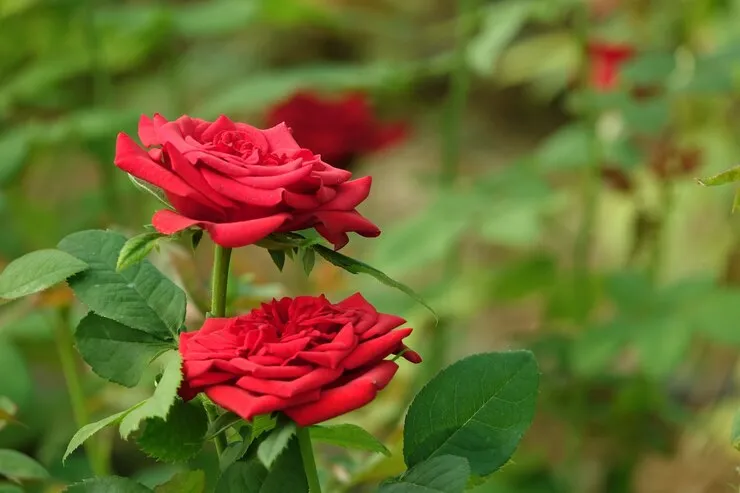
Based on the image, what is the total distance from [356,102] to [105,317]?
1.17 meters

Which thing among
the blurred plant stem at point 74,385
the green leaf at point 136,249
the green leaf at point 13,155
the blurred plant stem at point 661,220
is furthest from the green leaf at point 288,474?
the blurred plant stem at point 661,220

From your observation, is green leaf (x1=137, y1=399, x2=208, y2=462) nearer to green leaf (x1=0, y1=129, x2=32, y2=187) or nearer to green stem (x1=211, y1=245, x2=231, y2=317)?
green stem (x1=211, y1=245, x2=231, y2=317)

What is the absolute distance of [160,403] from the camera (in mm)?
462

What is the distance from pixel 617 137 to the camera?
4.45 feet

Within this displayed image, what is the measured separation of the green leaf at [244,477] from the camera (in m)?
0.50

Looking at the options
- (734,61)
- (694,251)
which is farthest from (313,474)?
(694,251)

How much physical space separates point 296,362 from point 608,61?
1146 millimetres

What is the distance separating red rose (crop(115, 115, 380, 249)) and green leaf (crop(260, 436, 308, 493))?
0.33ft

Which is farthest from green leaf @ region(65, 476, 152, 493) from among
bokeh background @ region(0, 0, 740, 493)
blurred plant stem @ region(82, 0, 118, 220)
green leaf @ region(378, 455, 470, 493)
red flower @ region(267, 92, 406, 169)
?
red flower @ region(267, 92, 406, 169)

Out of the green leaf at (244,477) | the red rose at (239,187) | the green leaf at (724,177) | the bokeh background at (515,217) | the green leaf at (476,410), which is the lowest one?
the bokeh background at (515,217)

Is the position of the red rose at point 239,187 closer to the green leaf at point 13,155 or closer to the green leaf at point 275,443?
the green leaf at point 275,443

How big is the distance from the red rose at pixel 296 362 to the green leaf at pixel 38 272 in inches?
3.6

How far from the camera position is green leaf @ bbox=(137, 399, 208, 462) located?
51 centimetres

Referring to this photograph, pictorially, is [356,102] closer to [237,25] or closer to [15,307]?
[237,25]
